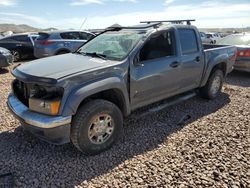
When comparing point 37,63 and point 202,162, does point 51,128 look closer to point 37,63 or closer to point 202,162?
point 37,63

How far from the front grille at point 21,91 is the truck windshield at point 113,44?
1.24 metres

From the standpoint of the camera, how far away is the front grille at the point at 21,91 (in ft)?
12.3

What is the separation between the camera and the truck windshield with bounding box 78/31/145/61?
411 cm

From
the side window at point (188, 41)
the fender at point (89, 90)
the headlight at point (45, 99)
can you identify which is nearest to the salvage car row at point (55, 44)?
the side window at point (188, 41)

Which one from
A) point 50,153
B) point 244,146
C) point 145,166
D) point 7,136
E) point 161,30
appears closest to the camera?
point 145,166

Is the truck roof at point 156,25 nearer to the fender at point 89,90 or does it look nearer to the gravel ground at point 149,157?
the fender at point 89,90

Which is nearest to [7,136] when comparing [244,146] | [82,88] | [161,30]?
[82,88]

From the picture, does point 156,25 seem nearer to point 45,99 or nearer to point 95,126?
point 95,126

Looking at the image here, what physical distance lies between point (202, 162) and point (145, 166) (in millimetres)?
792

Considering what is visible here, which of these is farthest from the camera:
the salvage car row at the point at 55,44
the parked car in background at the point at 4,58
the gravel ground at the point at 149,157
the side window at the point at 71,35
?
the side window at the point at 71,35

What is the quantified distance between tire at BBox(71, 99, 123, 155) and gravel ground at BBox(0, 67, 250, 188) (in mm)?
159

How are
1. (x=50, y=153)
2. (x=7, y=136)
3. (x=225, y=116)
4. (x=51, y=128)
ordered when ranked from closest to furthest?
(x=51, y=128)
(x=50, y=153)
(x=7, y=136)
(x=225, y=116)

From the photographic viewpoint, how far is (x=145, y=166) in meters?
3.43

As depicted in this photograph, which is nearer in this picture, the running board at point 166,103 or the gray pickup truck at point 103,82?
the gray pickup truck at point 103,82
